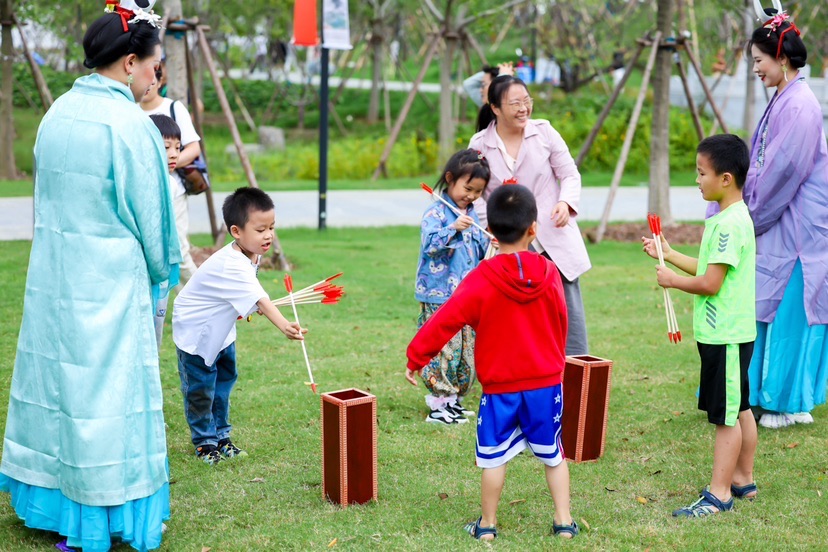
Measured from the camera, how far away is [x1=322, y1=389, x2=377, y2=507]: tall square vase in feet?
12.3

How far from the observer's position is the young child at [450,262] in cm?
473

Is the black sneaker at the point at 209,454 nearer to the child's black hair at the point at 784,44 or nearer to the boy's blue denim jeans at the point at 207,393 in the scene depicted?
the boy's blue denim jeans at the point at 207,393

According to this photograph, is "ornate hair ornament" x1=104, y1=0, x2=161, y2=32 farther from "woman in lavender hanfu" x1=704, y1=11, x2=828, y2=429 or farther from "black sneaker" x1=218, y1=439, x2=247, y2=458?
"woman in lavender hanfu" x1=704, y1=11, x2=828, y2=429

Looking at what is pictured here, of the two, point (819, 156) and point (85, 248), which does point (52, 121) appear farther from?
point (819, 156)

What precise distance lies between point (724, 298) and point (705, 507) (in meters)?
0.83

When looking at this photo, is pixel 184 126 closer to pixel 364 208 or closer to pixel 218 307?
pixel 218 307

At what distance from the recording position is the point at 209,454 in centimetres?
436

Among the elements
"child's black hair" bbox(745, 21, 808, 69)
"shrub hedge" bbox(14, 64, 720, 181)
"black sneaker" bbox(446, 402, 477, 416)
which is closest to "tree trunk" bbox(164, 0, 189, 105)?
"black sneaker" bbox(446, 402, 477, 416)

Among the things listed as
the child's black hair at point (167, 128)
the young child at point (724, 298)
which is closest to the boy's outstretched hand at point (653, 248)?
the young child at point (724, 298)

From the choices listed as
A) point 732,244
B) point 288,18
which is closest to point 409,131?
point 288,18

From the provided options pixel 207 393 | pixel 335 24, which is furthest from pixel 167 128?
pixel 335 24

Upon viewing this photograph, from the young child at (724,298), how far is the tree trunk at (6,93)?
8798mm

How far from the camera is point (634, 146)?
1816cm

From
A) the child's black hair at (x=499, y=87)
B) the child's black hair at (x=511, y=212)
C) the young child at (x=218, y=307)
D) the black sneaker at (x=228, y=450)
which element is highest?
the child's black hair at (x=499, y=87)
